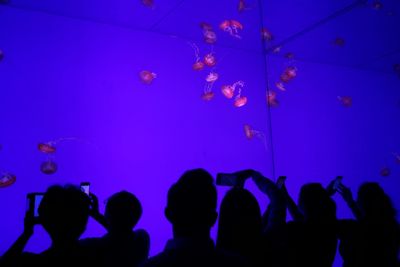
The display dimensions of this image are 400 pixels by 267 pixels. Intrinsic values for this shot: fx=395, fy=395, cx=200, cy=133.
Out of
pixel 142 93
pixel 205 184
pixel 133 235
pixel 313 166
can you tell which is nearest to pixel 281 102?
pixel 313 166

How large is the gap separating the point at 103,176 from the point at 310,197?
2681mm

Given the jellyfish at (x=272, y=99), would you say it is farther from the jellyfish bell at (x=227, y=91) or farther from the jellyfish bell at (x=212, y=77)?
the jellyfish bell at (x=212, y=77)

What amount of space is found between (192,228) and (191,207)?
7 centimetres

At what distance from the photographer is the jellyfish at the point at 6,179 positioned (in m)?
3.79

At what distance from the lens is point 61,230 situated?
157 cm

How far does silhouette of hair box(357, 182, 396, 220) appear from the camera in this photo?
2246 millimetres

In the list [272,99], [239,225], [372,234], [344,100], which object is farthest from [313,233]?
[344,100]

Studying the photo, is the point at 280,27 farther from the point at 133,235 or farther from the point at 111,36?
the point at 133,235

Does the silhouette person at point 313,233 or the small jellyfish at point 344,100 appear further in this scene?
the small jellyfish at point 344,100

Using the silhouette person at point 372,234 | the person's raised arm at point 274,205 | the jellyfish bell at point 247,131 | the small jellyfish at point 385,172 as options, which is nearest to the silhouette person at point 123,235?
the person's raised arm at point 274,205

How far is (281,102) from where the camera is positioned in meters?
5.85

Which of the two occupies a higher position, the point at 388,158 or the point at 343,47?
the point at 343,47

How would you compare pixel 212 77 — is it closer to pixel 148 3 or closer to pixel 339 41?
pixel 148 3

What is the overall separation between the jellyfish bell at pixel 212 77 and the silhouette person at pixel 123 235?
3.15 metres
